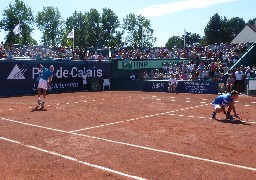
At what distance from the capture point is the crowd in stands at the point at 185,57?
2837 centimetres

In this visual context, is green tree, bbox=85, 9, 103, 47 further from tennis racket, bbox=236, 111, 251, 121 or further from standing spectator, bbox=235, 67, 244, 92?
tennis racket, bbox=236, 111, 251, 121

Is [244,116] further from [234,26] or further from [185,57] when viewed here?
[234,26]

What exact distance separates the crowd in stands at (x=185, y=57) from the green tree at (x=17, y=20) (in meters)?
48.8

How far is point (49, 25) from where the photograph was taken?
3826 inches

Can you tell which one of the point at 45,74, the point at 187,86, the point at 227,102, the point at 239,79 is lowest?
the point at 227,102

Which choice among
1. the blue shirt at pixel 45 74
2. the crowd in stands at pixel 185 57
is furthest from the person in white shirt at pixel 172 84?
the blue shirt at pixel 45 74

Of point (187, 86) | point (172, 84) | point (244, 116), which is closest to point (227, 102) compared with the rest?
point (244, 116)

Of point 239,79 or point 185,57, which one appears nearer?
point 239,79

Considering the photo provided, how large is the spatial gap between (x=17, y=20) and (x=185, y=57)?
60.6m

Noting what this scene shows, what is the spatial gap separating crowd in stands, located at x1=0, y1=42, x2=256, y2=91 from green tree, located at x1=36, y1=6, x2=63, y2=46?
61.5 metres

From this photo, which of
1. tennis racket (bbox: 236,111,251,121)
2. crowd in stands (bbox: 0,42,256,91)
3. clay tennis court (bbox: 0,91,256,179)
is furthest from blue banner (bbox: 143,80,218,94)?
clay tennis court (bbox: 0,91,256,179)

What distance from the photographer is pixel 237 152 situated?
28.7 feet

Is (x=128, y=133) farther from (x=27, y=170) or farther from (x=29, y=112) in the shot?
(x=29, y=112)

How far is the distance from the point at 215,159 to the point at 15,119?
926 centimetres
